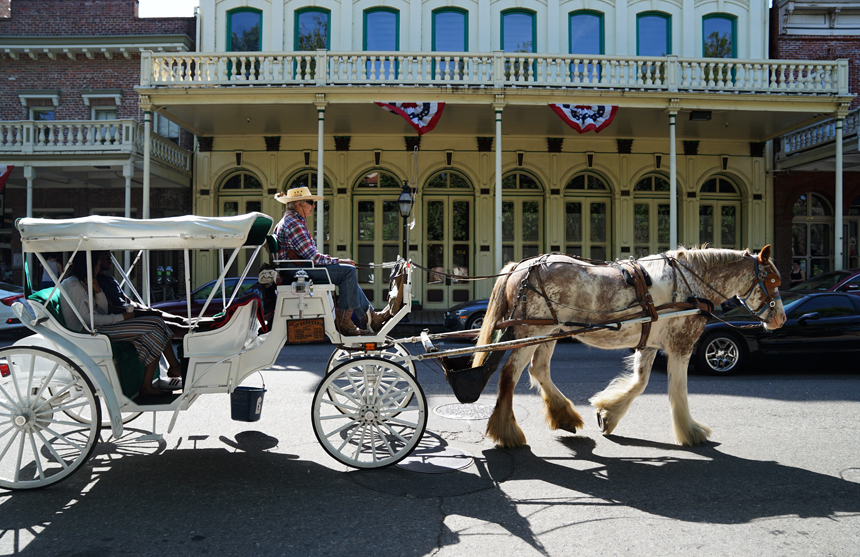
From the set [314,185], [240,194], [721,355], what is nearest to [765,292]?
[721,355]

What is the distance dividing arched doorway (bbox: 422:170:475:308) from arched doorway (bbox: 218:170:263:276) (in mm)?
5236

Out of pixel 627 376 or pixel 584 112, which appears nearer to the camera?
pixel 627 376

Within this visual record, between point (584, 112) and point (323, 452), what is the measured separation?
12.0 metres

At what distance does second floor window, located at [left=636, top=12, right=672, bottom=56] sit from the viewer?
1833 cm

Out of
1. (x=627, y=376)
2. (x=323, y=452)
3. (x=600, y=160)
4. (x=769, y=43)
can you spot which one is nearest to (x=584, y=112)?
(x=600, y=160)

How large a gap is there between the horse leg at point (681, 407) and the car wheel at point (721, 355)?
146 inches

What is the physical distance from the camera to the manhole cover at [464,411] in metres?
6.24

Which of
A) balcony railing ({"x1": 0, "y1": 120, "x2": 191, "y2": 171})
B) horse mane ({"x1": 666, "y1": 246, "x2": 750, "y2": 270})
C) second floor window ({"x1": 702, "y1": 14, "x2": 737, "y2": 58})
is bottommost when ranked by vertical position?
horse mane ({"x1": 666, "y1": 246, "x2": 750, "y2": 270})

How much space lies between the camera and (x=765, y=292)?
17.9ft

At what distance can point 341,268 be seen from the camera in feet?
16.8

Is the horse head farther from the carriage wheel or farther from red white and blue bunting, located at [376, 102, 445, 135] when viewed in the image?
red white and blue bunting, located at [376, 102, 445, 135]

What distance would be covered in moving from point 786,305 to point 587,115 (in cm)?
728

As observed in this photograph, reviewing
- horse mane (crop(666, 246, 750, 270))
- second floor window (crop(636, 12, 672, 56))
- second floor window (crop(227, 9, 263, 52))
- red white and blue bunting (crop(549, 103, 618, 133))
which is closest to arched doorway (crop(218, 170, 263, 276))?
second floor window (crop(227, 9, 263, 52))

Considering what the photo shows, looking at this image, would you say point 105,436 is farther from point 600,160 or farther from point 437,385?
point 600,160
